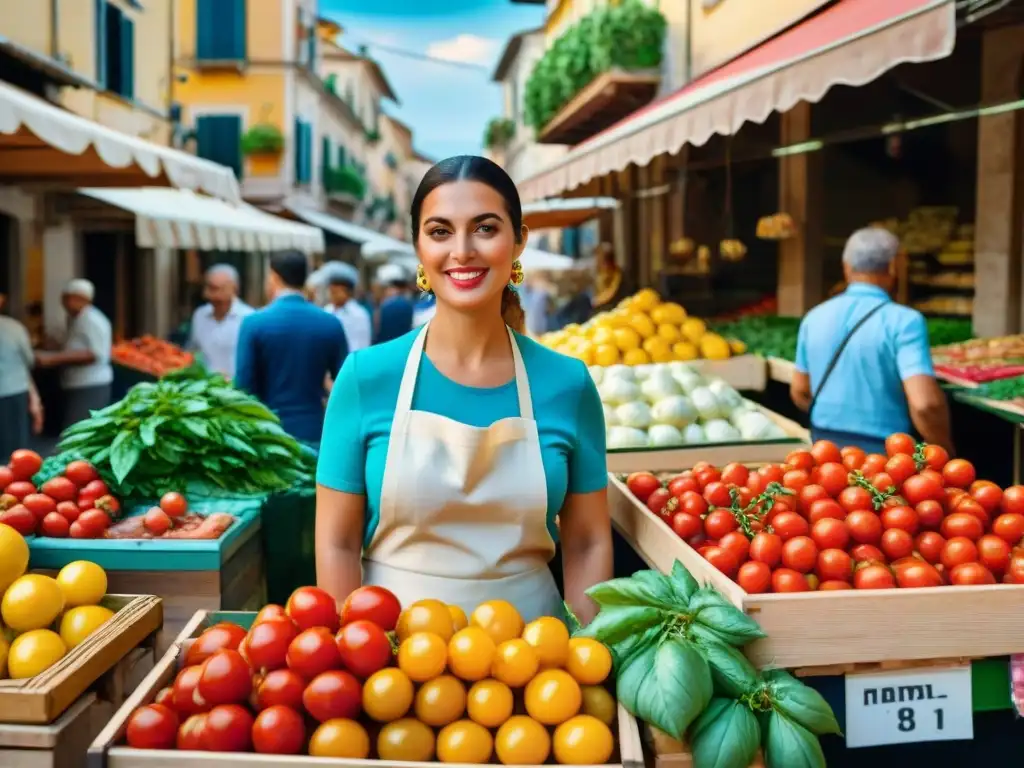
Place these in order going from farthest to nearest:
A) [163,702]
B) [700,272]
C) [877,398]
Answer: [700,272]
[877,398]
[163,702]

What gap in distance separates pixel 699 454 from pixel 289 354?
7.31 feet

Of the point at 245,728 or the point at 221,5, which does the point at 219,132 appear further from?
the point at 245,728

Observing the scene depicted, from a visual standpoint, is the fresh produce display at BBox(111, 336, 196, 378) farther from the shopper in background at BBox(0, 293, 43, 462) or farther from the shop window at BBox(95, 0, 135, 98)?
the shop window at BBox(95, 0, 135, 98)

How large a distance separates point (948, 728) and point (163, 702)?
1753 millimetres

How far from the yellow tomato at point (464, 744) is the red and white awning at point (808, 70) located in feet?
9.55

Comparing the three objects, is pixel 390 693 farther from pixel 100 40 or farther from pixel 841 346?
pixel 100 40

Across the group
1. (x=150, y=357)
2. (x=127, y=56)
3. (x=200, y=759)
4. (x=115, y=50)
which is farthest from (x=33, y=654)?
(x=127, y=56)

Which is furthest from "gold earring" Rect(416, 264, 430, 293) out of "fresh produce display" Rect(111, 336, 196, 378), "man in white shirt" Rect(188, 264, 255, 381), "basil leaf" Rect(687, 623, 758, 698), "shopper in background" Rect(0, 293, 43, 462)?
"fresh produce display" Rect(111, 336, 196, 378)

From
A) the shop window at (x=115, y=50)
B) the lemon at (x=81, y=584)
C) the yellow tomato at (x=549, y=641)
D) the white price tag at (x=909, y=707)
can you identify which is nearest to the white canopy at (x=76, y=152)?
the lemon at (x=81, y=584)

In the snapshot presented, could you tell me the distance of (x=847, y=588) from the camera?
256cm

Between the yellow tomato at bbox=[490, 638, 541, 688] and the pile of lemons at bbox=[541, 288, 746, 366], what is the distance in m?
4.09

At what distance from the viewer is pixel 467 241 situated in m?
2.31

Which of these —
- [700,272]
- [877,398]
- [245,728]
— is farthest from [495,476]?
[700,272]

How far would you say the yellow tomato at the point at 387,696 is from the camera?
1.82 meters
